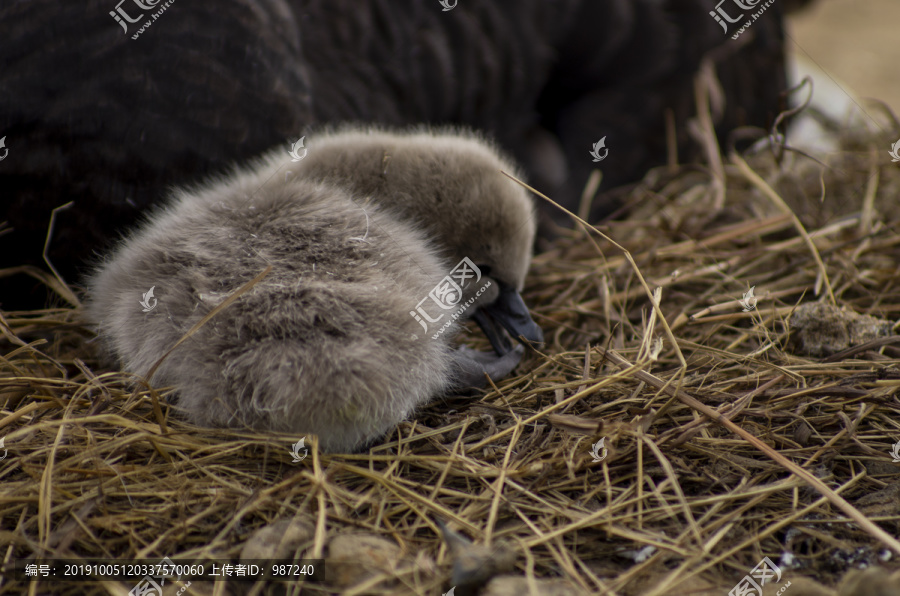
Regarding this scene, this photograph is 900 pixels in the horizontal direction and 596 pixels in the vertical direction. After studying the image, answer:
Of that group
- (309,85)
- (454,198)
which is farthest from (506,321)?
(309,85)

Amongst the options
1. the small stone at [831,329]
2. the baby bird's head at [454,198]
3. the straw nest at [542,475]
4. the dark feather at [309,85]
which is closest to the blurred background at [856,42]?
the dark feather at [309,85]

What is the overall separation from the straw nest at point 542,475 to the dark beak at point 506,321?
0.19ft

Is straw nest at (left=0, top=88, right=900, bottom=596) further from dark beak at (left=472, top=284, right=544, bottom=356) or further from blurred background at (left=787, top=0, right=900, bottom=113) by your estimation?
blurred background at (left=787, top=0, right=900, bottom=113)

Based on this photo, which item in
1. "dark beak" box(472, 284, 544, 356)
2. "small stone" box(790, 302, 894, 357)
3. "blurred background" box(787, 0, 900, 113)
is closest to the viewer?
"small stone" box(790, 302, 894, 357)

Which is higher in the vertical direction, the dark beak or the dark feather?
the dark feather

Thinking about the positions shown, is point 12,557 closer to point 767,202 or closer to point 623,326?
point 623,326

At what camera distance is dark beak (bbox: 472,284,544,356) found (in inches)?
55.2

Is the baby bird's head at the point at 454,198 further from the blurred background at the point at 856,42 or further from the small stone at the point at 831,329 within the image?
the blurred background at the point at 856,42

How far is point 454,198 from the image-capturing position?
1.40 metres

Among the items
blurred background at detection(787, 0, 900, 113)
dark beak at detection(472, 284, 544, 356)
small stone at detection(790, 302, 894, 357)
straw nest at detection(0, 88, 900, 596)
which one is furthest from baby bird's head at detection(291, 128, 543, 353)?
blurred background at detection(787, 0, 900, 113)

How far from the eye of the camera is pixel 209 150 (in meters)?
1.42

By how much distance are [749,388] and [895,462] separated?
0.79ft

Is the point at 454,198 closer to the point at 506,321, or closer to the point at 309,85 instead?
the point at 506,321

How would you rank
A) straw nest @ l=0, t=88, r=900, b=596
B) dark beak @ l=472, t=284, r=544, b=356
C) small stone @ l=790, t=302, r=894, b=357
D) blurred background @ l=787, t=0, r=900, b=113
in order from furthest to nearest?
blurred background @ l=787, t=0, r=900, b=113 < dark beak @ l=472, t=284, r=544, b=356 < small stone @ l=790, t=302, r=894, b=357 < straw nest @ l=0, t=88, r=900, b=596
